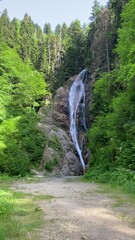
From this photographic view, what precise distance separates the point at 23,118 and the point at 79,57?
23310mm

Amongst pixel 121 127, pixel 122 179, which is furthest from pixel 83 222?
pixel 121 127

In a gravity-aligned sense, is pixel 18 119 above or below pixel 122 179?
above

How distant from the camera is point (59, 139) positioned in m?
31.2

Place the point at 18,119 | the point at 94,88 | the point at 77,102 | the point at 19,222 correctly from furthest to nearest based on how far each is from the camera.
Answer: the point at 77,102 < the point at 94,88 < the point at 18,119 < the point at 19,222

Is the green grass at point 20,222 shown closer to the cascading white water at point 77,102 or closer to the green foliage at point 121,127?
the green foliage at point 121,127

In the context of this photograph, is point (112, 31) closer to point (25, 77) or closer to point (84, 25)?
point (25, 77)

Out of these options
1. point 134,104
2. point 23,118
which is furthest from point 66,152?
point 134,104

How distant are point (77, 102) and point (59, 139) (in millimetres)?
9545

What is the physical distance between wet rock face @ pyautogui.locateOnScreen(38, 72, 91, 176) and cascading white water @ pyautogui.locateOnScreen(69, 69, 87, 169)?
0.55m

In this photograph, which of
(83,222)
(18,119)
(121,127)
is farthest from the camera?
(18,119)

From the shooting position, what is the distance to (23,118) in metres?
30.8

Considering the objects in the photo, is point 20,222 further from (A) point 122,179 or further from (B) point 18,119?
(B) point 18,119

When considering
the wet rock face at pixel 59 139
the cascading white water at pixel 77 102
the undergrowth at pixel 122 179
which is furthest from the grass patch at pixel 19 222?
the cascading white water at pixel 77 102

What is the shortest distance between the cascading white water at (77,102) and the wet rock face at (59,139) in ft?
1.82
